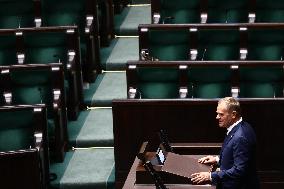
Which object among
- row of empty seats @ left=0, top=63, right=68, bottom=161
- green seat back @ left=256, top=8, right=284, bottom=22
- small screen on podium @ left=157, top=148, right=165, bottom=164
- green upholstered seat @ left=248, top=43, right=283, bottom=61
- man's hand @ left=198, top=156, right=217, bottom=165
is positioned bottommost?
man's hand @ left=198, top=156, right=217, bottom=165

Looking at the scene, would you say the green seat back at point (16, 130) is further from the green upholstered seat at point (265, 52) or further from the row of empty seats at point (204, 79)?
the green upholstered seat at point (265, 52)

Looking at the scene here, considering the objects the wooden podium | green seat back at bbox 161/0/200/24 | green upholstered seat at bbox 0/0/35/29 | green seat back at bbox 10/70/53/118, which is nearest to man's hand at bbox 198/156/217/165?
the wooden podium

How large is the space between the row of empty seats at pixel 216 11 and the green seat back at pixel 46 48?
26cm

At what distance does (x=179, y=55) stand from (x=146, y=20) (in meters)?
0.35

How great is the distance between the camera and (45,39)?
168cm

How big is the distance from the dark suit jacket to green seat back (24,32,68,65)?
0.67 m

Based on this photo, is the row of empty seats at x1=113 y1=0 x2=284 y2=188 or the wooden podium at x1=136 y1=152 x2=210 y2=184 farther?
the row of empty seats at x1=113 y1=0 x2=284 y2=188

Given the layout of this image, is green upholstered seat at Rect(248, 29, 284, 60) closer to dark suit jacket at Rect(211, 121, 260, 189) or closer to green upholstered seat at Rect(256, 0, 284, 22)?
green upholstered seat at Rect(256, 0, 284, 22)

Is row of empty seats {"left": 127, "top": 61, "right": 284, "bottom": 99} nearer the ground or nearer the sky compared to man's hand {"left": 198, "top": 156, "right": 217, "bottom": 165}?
nearer the sky

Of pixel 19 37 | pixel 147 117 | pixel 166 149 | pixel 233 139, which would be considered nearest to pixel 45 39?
pixel 19 37

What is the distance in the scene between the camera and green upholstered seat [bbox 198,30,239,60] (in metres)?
1.66

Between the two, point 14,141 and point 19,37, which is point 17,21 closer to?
point 19,37

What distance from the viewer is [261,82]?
1.52 metres

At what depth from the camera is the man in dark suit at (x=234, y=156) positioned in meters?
1.10
